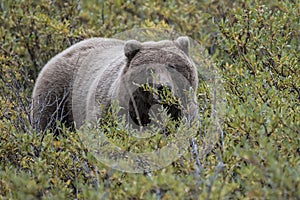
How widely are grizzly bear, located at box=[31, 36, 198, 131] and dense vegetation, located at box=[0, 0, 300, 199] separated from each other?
34cm

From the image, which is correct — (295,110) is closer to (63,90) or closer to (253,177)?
(253,177)

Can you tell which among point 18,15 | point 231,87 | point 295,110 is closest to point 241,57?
point 231,87

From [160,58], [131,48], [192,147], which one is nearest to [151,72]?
[160,58]

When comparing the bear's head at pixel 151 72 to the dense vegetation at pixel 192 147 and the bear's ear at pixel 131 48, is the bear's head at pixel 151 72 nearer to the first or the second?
the bear's ear at pixel 131 48

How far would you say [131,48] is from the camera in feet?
16.6

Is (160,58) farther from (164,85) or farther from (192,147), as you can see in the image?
(192,147)

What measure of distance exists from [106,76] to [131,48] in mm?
584

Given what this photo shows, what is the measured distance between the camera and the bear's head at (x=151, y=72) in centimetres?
488

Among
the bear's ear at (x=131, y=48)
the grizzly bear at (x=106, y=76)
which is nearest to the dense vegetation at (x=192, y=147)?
the grizzly bear at (x=106, y=76)

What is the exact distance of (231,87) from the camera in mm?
5008

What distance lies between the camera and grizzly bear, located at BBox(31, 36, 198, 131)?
4934mm

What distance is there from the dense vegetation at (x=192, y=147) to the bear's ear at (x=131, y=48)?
0.82 metres

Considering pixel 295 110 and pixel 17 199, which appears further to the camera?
pixel 295 110

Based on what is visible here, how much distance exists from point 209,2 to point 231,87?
3.27 metres
